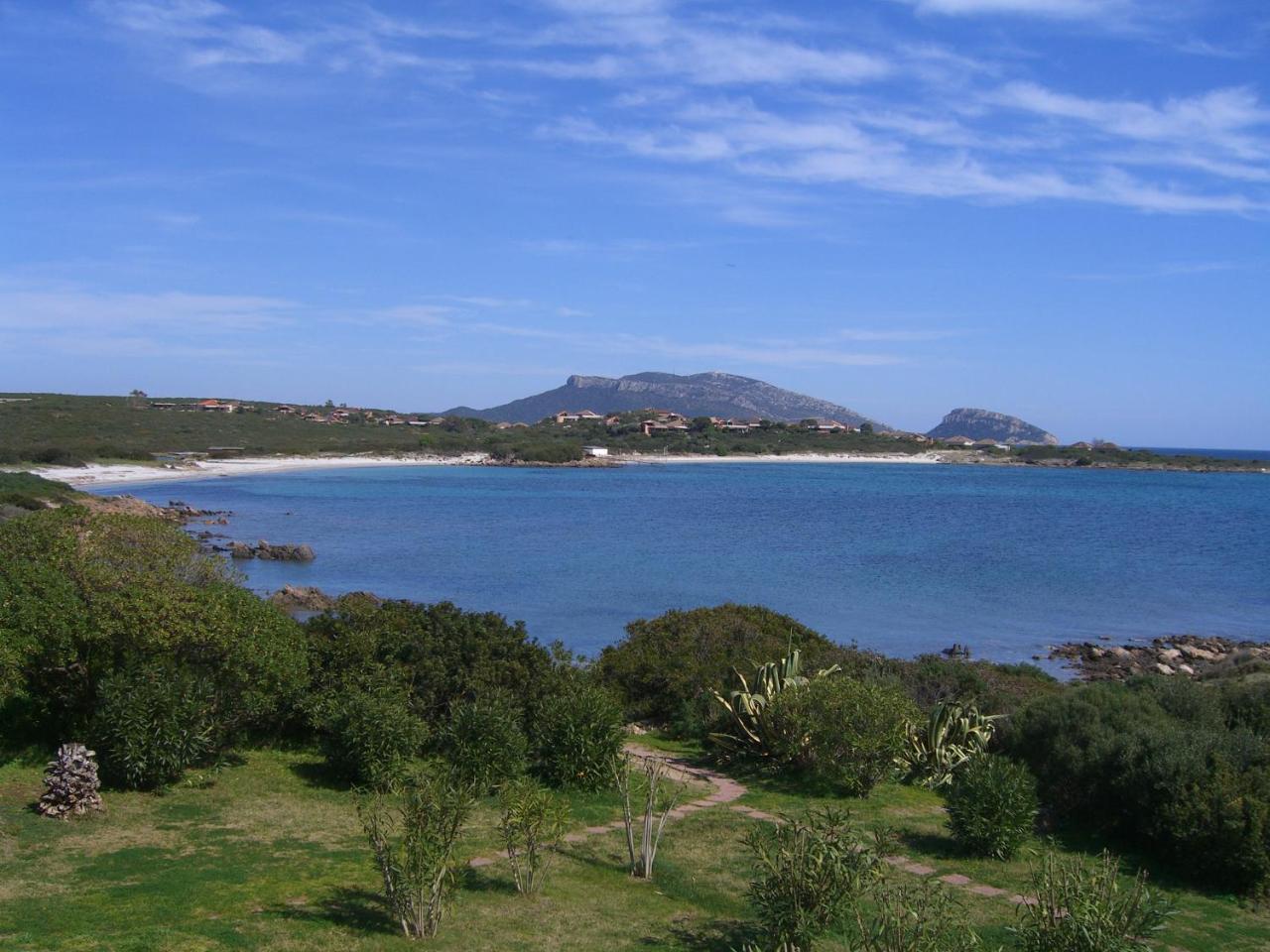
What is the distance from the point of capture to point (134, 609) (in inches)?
436

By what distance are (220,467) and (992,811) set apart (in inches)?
3827

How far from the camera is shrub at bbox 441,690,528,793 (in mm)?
11117

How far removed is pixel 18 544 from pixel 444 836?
25.8 ft

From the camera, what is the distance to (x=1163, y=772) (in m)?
10.1

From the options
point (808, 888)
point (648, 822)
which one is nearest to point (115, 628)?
point (648, 822)

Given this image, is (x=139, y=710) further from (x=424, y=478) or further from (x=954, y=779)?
(x=424, y=478)

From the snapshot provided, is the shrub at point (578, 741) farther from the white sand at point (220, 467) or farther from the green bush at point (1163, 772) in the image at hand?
the white sand at point (220, 467)

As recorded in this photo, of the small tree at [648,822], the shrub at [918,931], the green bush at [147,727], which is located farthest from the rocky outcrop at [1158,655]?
the green bush at [147,727]

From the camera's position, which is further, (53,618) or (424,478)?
(424,478)

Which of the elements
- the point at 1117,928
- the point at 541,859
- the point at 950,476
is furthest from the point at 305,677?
the point at 950,476

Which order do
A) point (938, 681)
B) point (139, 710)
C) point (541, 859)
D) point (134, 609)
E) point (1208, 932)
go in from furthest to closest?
point (938, 681)
point (134, 609)
point (139, 710)
point (541, 859)
point (1208, 932)

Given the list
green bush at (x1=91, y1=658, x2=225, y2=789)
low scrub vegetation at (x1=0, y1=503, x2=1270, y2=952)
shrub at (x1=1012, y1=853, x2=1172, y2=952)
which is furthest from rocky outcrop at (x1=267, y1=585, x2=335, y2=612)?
shrub at (x1=1012, y1=853, x2=1172, y2=952)

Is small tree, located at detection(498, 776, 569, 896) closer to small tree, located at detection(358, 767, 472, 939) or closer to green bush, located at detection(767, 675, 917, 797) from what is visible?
small tree, located at detection(358, 767, 472, 939)

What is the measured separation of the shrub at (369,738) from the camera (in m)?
11.1
